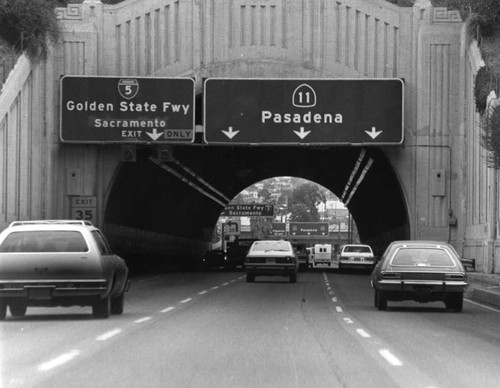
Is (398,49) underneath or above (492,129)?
above

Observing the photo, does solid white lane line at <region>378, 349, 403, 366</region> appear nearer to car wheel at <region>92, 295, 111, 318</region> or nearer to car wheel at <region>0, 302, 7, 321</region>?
car wheel at <region>92, 295, 111, 318</region>

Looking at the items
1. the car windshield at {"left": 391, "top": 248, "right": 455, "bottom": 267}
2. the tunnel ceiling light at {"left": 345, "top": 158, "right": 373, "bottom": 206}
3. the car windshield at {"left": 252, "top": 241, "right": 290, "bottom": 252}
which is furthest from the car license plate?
the tunnel ceiling light at {"left": 345, "top": 158, "right": 373, "bottom": 206}

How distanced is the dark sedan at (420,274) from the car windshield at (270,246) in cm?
1690

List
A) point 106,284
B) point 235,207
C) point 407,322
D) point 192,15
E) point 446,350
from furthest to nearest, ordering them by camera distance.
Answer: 1. point 235,207
2. point 192,15
3. point 407,322
4. point 106,284
5. point 446,350

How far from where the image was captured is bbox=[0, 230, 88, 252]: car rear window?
19.4m

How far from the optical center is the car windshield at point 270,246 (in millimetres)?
41094

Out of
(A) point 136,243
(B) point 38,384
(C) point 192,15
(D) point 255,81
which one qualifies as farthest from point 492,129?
(A) point 136,243

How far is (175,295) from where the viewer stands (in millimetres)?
30703

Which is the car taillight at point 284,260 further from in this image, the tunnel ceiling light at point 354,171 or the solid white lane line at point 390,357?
the solid white lane line at point 390,357

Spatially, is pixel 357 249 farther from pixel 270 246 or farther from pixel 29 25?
pixel 29 25

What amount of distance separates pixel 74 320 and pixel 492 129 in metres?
15.5

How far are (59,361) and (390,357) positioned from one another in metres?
4.23

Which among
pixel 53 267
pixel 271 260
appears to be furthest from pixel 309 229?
pixel 53 267

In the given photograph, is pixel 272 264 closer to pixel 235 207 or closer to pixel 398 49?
pixel 398 49
